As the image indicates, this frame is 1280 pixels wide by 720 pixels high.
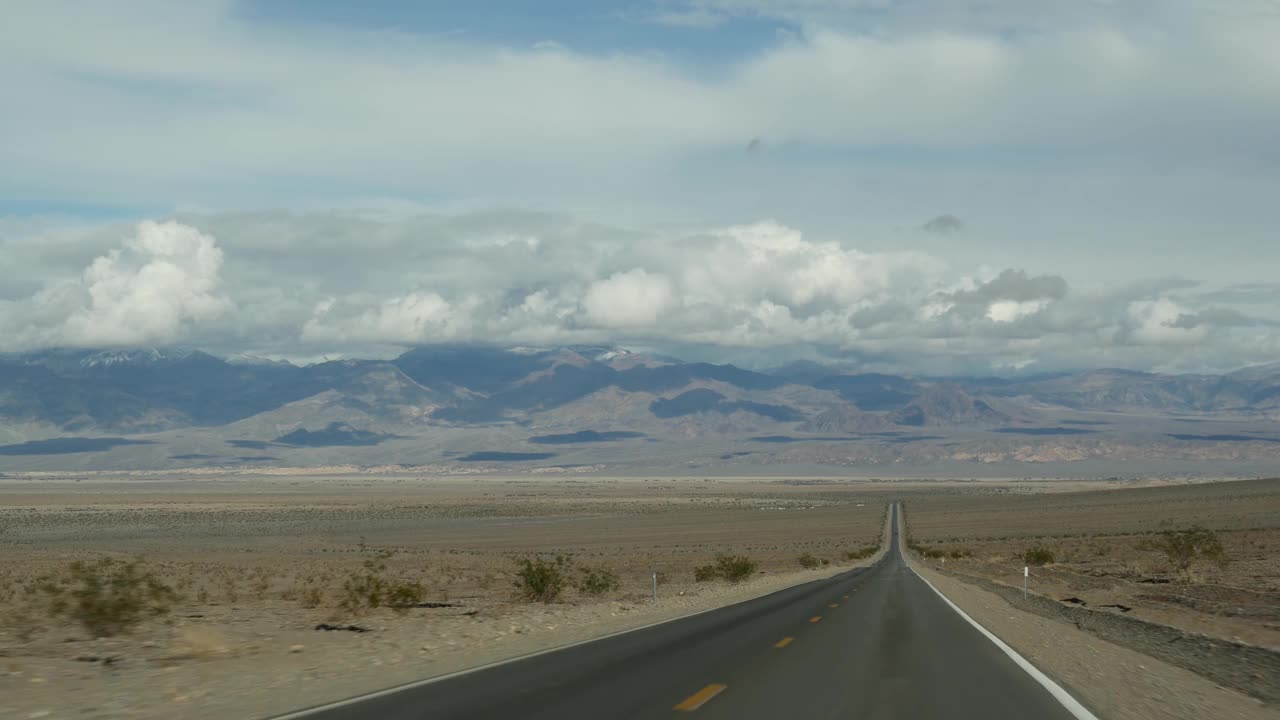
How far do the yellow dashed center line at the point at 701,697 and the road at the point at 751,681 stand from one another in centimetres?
1

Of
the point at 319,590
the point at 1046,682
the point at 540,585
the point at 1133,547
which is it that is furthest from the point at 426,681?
the point at 1133,547

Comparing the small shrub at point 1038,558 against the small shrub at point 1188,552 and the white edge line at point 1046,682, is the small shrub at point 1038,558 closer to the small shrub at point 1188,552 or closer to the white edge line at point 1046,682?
the small shrub at point 1188,552

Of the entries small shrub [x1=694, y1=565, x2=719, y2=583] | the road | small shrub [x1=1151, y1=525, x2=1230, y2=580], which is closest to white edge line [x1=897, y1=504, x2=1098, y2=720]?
the road

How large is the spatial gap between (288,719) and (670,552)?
68.1m

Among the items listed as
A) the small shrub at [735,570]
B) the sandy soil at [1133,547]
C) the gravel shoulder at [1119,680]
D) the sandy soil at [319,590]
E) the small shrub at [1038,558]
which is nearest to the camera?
the gravel shoulder at [1119,680]

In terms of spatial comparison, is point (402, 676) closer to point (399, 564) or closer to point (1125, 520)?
point (399, 564)

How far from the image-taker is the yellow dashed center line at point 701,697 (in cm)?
1285

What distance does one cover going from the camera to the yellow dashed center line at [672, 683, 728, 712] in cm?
1285

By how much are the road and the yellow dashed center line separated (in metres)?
0.01

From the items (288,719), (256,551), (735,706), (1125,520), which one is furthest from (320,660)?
(1125,520)

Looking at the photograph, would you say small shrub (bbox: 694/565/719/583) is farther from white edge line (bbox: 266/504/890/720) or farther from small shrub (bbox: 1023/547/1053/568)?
white edge line (bbox: 266/504/890/720)

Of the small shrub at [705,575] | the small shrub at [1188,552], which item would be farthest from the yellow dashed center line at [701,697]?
the small shrub at [1188,552]

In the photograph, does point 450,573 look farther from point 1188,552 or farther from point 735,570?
point 1188,552

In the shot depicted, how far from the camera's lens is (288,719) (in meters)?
12.1
